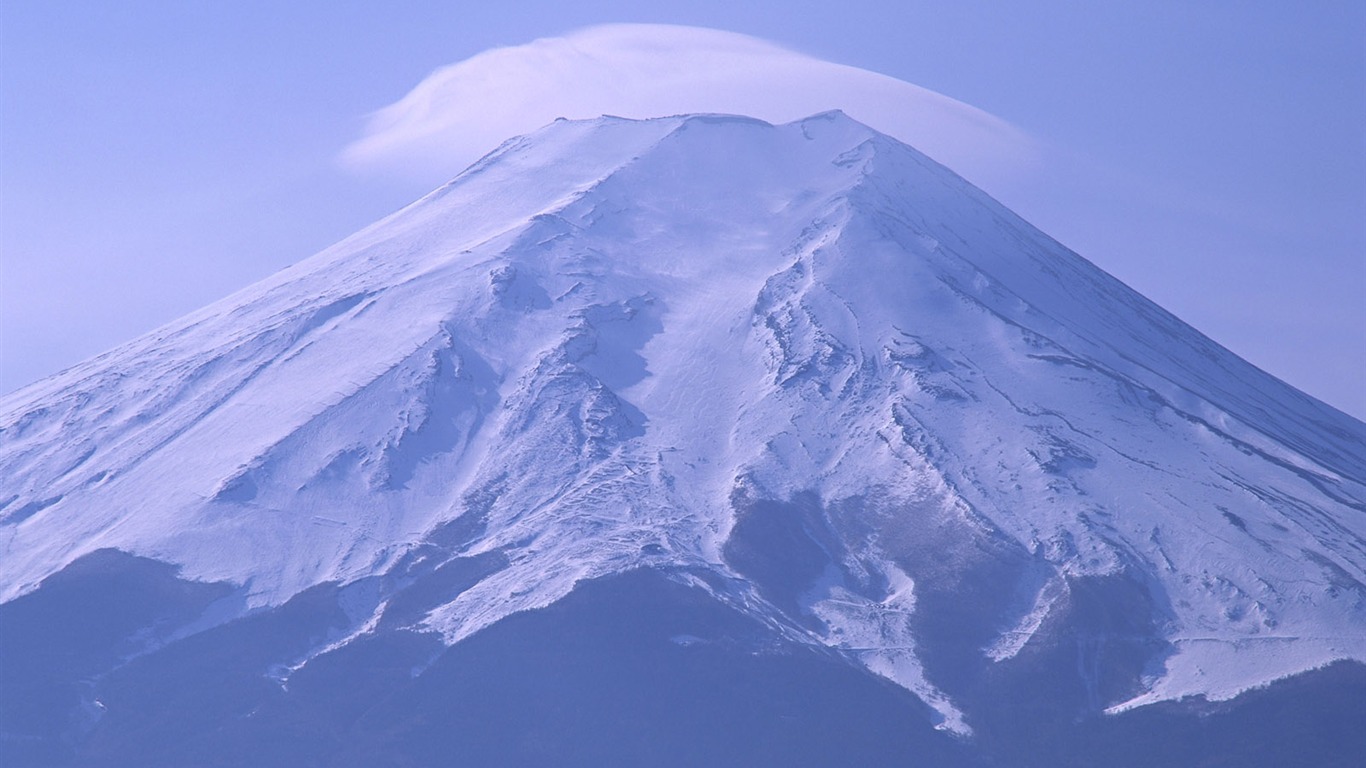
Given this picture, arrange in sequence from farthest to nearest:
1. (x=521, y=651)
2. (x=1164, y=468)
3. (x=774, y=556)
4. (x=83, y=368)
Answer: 1. (x=83, y=368)
2. (x=1164, y=468)
3. (x=774, y=556)
4. (x=521, y=651)

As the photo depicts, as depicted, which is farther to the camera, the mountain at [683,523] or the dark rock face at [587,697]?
the mountain at [683,523]

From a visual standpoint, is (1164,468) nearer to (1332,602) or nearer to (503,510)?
(1332,602)

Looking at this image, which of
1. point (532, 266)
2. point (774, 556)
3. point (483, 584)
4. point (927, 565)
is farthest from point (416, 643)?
point (532, 266)

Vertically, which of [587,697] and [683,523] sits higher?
[683,523]

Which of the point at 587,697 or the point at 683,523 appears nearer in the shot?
the point at 587,697

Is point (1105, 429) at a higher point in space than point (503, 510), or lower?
higher

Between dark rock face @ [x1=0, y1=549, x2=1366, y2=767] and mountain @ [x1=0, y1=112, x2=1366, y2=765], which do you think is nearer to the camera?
dark rock face @ [x1=0, y1=549, x2=1366, y2=767]

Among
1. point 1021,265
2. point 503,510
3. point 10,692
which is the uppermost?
point 1021,265

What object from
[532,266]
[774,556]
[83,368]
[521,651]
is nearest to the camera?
[521,651]
